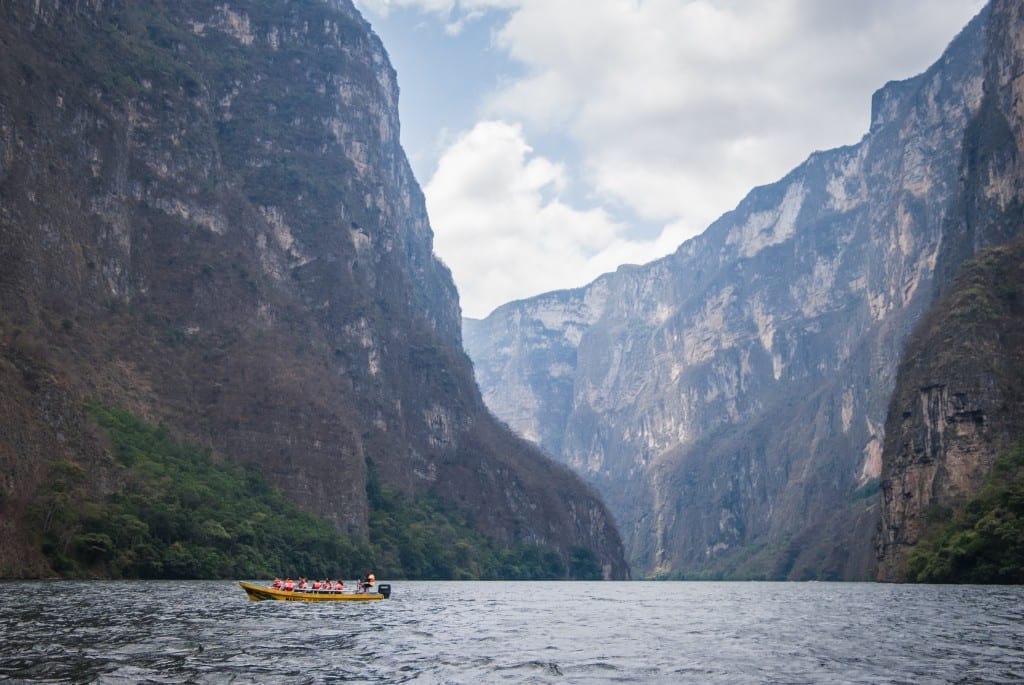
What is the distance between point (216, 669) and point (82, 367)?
105069 mm

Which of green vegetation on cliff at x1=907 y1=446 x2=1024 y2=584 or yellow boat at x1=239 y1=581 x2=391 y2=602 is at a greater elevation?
green vegetation on cliff at x1=907 y1=446 x2=1024 y2=584

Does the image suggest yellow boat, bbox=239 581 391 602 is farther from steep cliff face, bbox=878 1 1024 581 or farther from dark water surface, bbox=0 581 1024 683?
steep cliff face, bbox=878 1 1024 581

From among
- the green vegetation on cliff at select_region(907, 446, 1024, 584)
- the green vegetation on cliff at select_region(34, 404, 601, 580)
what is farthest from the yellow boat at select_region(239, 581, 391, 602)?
the green vegetation on cliff at select_region(907, 446, 1024, 584)

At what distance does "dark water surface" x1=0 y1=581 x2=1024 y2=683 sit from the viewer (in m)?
36.7

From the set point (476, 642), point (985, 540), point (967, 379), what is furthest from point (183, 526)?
point (967, 379)

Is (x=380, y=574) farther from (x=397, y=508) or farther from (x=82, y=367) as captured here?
(x=82, y=367)

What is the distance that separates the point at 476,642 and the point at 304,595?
2964 cm

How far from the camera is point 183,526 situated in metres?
110

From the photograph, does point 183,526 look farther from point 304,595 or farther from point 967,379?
point 967,379

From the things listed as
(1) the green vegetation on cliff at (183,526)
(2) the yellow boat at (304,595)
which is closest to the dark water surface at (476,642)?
(2) the yellow boat at (304,595)

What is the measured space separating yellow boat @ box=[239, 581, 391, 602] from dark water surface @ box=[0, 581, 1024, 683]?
2.72ft

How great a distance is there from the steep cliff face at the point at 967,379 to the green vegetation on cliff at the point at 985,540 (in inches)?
440

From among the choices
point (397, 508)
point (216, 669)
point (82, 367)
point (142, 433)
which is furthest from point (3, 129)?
point (216, 669)

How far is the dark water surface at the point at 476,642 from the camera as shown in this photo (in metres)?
36.7
